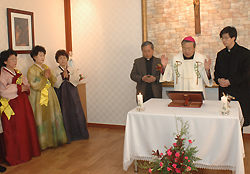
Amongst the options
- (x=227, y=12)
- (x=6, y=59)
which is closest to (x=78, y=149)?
(x=6, y=59)

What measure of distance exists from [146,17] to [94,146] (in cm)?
A: 261

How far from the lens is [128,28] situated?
5.44 metres

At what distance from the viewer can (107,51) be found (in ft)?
18.6

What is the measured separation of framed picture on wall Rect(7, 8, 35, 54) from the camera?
437cm

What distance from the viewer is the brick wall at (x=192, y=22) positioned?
15.4ft

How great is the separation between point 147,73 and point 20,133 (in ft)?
7.39

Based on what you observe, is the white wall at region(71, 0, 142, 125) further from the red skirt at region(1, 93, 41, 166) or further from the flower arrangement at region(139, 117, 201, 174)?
the flower arrangement at region(139, 117, 201, 174)

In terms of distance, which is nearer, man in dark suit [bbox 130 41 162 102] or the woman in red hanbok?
the woman in red hanbok

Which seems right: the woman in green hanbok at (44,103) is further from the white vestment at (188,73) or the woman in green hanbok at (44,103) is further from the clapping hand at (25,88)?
the white vestment at (188,73)

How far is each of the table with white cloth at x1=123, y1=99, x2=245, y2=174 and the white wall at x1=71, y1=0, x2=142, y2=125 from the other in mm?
2272

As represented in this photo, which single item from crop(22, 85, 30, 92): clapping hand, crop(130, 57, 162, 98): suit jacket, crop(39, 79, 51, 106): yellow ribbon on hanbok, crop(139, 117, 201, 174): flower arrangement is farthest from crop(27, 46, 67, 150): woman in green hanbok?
crop(139, 117, 201, 174): flower arrangement

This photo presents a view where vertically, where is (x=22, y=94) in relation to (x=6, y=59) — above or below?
below

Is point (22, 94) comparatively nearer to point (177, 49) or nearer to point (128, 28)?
point (128, 28)

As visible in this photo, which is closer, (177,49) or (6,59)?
(6,59)
